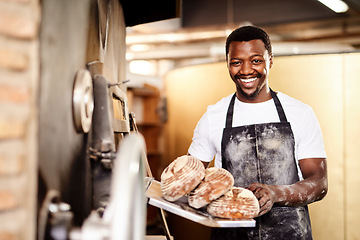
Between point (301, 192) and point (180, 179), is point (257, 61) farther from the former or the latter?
point (180, 179)

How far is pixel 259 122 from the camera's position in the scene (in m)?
1.95

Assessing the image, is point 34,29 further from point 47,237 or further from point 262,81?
point 262,81

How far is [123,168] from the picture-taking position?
2.12ft

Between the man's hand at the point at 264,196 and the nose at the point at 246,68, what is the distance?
2.10 ft

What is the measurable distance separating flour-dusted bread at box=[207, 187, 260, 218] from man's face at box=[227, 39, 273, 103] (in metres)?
0.72

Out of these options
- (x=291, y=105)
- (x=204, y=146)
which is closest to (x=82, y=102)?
(x=204, y=146)

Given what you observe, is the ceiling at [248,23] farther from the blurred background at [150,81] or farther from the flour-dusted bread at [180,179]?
the flour-dusted bread at [180,179]

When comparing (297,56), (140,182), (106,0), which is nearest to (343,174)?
(297,56)

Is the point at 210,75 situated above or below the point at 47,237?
above

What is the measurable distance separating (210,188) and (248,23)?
11.3 feet

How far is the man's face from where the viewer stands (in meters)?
1.90

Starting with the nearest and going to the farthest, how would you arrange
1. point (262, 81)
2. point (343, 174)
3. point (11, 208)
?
point (11, 208) < point (262, 81) < point (343, 174)

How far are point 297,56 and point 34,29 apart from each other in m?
2.21

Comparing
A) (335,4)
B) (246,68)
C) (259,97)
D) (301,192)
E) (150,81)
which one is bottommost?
(301,192)
